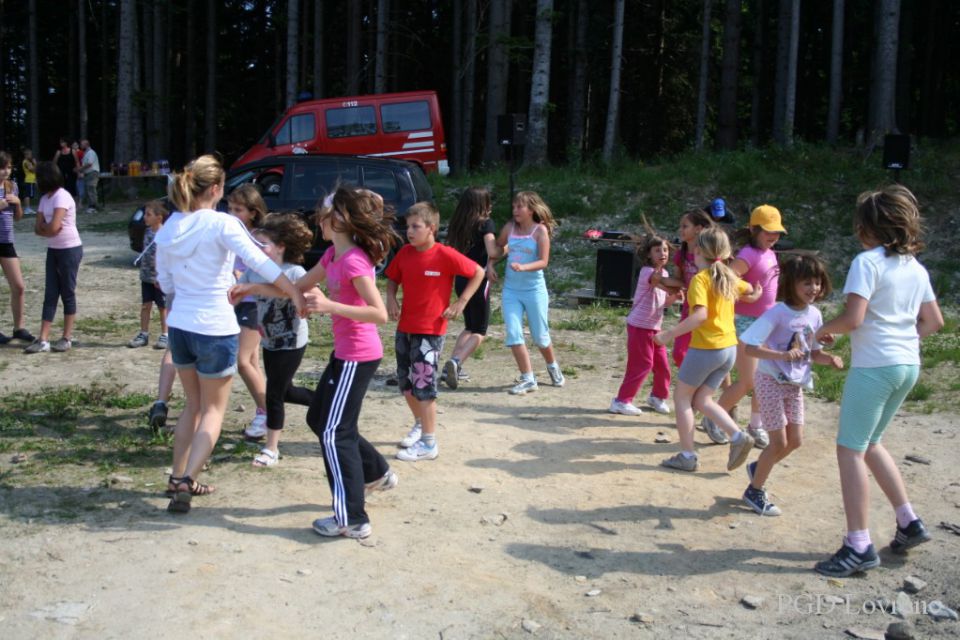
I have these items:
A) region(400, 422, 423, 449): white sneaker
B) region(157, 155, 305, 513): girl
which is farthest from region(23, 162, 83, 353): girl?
region(400, 422, 423, 449): white sneaker

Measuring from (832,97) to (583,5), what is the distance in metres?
8.44

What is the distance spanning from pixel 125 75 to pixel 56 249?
19.2 m

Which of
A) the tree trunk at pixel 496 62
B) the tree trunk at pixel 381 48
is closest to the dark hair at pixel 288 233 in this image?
the tree trunk at pixel 496 62

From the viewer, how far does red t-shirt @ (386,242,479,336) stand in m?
5.98

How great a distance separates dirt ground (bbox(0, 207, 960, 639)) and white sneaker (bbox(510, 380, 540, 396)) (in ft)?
2.81

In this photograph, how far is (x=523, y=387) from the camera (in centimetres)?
800

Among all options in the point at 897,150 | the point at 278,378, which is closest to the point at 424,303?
the point at 278,378

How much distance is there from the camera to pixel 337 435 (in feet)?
15.6

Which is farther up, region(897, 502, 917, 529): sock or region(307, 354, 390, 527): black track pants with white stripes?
region(307, 354, 390, 527): black track pants with white stripes

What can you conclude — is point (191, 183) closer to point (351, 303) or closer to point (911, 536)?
point (351, 303)

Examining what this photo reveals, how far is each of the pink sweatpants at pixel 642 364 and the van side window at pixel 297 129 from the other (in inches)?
599

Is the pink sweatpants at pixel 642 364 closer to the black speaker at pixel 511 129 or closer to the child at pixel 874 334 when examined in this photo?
the child at pixel 874 334

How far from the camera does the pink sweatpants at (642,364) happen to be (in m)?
7.32

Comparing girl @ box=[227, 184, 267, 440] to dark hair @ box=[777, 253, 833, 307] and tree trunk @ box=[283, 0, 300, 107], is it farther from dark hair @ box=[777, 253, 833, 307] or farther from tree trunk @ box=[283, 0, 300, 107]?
tree trunk @ box=[283, 0, 300, 107]
